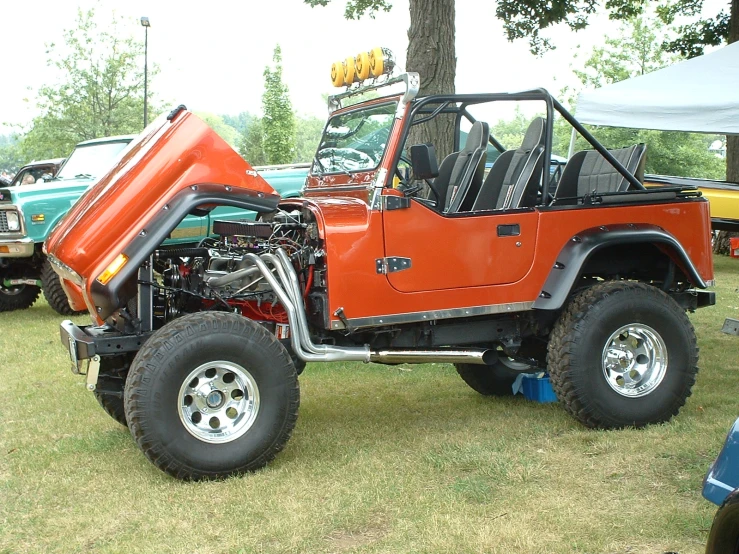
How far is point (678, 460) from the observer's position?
452 centimetres

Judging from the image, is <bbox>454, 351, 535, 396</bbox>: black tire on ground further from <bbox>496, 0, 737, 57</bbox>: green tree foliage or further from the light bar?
<bbox>496, 0, 737, 57</bbox>: green tree foliage

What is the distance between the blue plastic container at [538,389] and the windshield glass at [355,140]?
1939mm

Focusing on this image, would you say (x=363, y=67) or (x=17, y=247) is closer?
(x=363, y=67)

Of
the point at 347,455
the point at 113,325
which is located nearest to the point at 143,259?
the point at 113,325

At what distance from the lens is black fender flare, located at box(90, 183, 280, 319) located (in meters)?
4.39

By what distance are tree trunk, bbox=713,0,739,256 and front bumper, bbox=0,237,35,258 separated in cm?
1133

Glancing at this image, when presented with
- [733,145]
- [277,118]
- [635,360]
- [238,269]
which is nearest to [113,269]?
[238,269]

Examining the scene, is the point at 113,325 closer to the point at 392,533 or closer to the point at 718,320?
the point at 392,533

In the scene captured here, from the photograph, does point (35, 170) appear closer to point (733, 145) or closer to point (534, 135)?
point (733, 145)

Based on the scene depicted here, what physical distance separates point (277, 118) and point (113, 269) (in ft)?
230

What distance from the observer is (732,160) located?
1512 centimetres

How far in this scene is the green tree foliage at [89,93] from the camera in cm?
3875

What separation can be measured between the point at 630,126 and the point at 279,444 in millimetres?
6249

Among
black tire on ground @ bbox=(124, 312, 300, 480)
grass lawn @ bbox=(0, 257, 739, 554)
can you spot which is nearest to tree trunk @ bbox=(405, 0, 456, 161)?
grass lawn @ bbox=(0, 257, 739, 554)
